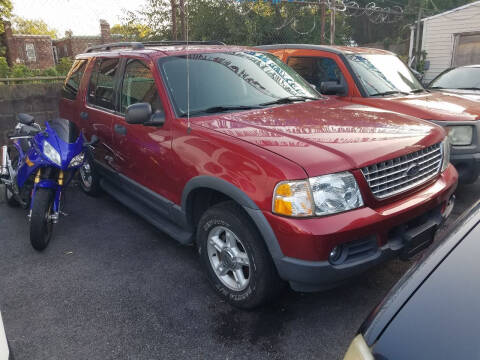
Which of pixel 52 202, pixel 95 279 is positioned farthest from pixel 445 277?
pixel 52 202

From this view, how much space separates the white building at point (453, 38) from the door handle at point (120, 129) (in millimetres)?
13048

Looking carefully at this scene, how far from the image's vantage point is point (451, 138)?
14.5 feet

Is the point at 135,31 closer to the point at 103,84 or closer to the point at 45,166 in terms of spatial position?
the point at 103,84

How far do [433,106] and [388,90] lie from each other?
30.1 inches

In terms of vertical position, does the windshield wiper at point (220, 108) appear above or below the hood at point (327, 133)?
above

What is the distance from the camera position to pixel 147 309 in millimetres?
2877

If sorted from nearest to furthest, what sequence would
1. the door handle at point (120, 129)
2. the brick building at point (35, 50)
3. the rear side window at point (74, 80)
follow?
the door handle at point (120, 129) → the rear side window at point (74, 80) → the brick building at point (35, 50)

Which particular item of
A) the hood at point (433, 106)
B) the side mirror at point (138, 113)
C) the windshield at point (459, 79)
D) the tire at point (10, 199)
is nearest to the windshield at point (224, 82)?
the side mirror at point (138, 113)

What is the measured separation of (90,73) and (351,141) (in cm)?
346

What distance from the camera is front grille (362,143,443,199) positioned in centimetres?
246

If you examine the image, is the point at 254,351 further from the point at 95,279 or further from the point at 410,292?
the point at 95,279

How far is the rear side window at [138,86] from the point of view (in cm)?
343

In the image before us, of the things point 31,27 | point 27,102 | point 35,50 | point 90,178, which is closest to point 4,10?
point 35,50

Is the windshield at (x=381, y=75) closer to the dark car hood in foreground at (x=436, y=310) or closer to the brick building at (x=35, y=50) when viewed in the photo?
the dark car hood in foreground at (x=436, y=310)
